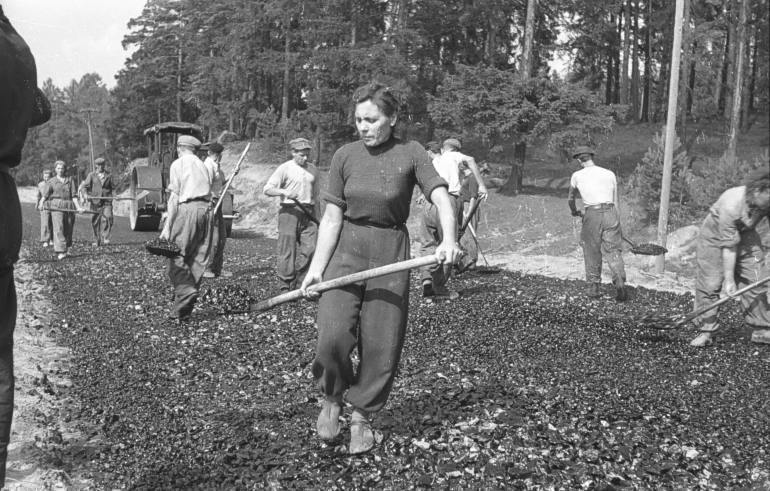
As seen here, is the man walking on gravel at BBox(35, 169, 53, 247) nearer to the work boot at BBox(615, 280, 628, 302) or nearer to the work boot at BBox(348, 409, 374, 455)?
the work boot at BBox(615, 280, 628, 302)

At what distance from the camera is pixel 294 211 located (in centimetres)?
1081

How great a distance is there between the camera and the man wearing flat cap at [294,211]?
35.2 ft

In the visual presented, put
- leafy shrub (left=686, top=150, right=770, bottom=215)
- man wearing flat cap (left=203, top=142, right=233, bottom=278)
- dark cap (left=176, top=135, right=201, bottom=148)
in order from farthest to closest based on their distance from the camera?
leafy shrub (left=686, top=150, right=770, bottom=215), man wearing flat cap (left=203, top=142, right=233, bottom=278), dark cap (left=176, top=135, right=201, bottom=148)

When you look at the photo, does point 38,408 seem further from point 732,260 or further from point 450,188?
point 450,188

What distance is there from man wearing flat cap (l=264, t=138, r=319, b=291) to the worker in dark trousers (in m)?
6.93

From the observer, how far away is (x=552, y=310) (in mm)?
10086

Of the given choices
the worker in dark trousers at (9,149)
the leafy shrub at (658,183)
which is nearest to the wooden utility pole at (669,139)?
the leafy shrub at (658,183)

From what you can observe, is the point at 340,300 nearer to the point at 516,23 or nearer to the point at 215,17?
the point at 516,23

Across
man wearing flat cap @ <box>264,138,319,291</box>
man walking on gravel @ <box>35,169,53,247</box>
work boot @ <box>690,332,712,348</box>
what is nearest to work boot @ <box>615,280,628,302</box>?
work boot @ <box>690,332,712,348</box>

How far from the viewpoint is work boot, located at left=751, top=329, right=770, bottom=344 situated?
8.09 meters

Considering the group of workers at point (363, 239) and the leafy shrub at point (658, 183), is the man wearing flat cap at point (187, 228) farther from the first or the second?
the leafy shrub at point (658, 183)

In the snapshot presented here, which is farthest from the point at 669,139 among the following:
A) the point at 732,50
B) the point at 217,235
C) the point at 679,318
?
the point at 732,50

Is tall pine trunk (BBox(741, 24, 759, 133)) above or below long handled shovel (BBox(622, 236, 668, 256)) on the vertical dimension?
above

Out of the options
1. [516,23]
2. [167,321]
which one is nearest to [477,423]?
[167,321]
